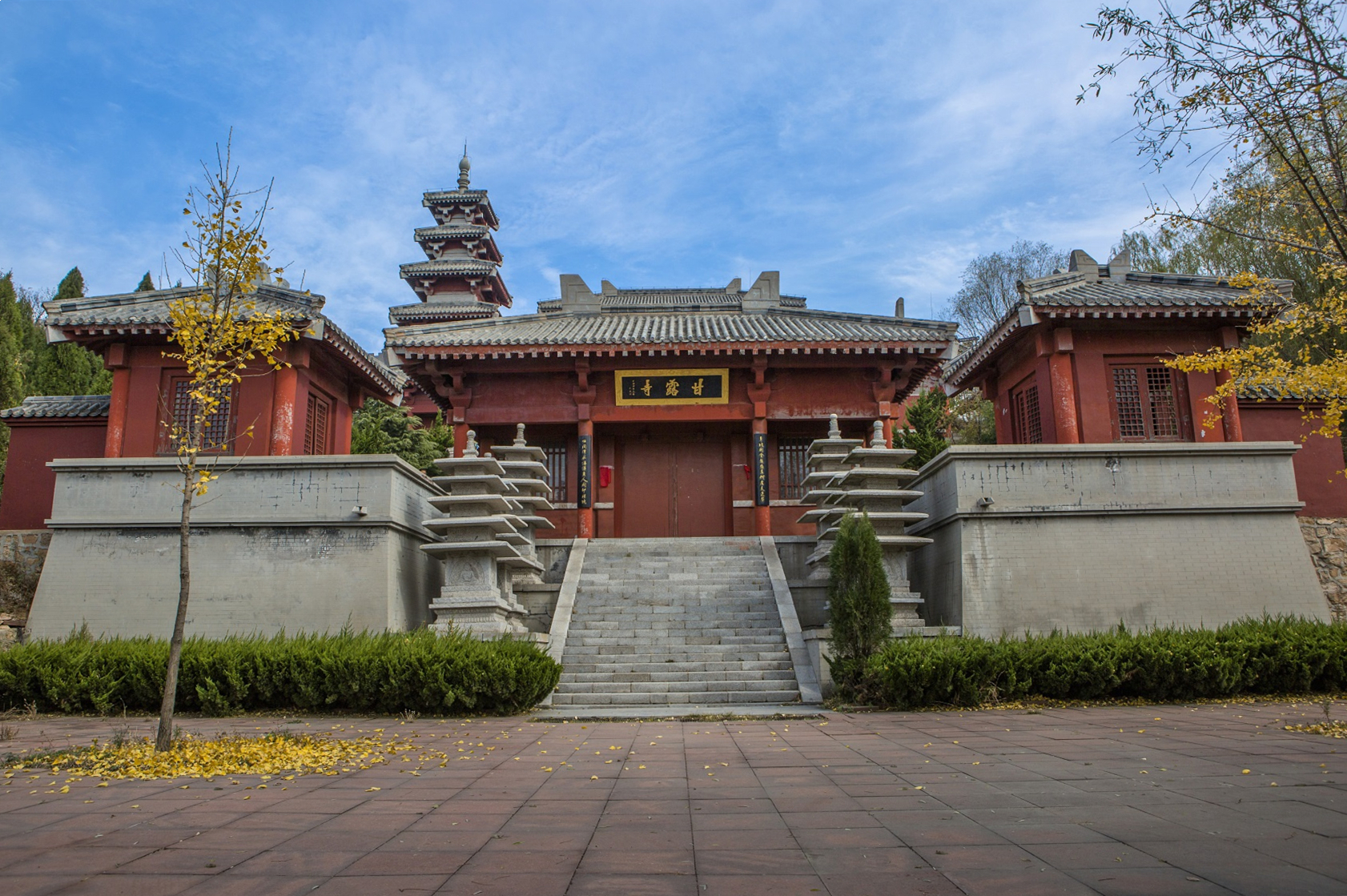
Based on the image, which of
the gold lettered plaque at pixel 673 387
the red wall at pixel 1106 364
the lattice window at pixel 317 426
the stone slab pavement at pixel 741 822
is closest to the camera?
the stone slab pavement at pixel 741 822

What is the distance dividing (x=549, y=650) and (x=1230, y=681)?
7715 mm

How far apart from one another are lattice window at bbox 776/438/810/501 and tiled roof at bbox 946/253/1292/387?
394 cm

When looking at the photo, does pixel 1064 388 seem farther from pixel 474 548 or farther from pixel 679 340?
pixel 474 548

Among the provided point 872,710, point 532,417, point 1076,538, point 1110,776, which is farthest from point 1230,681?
point 532,417

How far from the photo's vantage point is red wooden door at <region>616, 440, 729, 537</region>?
16547mm

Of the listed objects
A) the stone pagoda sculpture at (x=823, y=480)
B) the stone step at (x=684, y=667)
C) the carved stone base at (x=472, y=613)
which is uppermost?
the stone pagoda sculpture at (x=823, y=480)

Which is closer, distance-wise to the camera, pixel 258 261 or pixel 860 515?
pixel 258 261

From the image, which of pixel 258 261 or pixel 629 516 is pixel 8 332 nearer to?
pixel 629 516

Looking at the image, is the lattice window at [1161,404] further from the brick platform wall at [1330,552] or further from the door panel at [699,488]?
the door panel at [699,488]

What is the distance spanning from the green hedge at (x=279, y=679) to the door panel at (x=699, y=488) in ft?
25.2

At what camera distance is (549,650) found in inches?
432

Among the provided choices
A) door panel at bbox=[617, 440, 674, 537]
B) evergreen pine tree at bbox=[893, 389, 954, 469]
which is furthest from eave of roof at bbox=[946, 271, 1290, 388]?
door panel at bbox=[617, 440, 674, 537]

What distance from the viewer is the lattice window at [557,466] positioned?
16.1 metres

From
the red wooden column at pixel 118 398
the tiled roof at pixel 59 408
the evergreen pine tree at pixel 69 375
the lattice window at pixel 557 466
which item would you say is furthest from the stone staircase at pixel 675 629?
the evergreen pine tree at pixel 69 375
